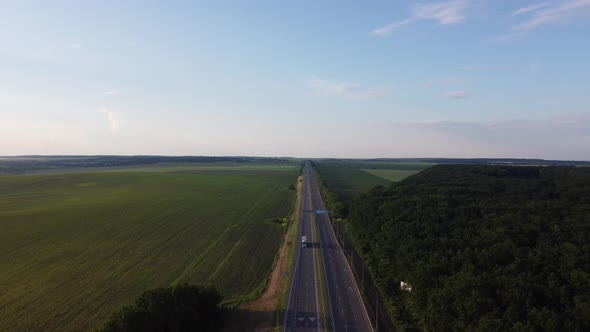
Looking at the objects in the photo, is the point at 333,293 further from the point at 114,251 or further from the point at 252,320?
the point at 114,251

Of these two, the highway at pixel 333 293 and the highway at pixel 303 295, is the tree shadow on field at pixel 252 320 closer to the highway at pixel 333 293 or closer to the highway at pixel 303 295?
the highway at pixel 303 295

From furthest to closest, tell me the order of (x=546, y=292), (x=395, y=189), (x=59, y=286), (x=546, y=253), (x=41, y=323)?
1. (x=395, y=189)
2. (x=59, y=286)
3. (x=41, y=323)
4. (x=546, y=253)
5. (x=546, y=292)

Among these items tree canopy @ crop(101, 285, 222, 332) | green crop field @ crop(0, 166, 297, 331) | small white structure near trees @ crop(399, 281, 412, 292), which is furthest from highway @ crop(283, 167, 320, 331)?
small white structure near trees @ crop(399, 281, 412, 292)

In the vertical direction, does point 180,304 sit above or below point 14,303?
above

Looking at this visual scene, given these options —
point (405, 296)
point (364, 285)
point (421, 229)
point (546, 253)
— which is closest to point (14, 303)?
point (364, 285)

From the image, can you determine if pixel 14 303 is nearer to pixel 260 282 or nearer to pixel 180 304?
pixel 180 304

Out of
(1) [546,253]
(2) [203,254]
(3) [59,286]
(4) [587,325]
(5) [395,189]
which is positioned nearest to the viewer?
(4) [587,325]

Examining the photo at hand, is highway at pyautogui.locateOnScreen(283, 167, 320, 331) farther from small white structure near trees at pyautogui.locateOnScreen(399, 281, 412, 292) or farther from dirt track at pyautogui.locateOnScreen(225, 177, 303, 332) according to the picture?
small white structure near trees at pyautogui.locateOnScreen(399, 281, 412, 292)
